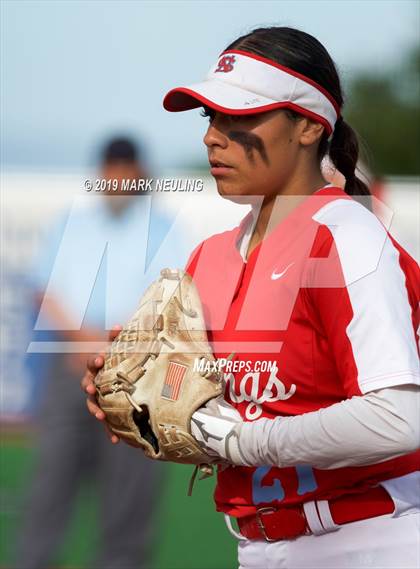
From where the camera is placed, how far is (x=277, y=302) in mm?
1558

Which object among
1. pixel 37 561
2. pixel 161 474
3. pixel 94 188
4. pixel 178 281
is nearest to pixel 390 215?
pixel 178 281

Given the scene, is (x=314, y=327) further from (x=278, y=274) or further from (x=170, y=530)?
(x=170, y=530)

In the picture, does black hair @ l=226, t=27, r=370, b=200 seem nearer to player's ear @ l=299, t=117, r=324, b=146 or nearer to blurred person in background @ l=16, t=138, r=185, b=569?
player's ear @ l=299, t=117, r=324, b=146

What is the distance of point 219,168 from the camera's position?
5.37 ft

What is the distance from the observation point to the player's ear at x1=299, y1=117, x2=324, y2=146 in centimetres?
165

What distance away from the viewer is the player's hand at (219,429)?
1521 millimetres

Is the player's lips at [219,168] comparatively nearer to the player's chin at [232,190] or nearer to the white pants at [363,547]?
the player's chin at [232,190]

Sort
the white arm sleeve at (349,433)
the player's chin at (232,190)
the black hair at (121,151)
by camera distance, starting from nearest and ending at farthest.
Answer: the white arm sleeve at (349,433) < the player's chin at (232,190) < the black hair at (121,151)

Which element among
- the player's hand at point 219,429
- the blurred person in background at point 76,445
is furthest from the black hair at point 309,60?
the blurred person in background at point 76,445

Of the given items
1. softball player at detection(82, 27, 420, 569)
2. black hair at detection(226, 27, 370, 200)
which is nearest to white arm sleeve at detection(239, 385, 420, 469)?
softball player at detection(82, 27, 420, 569)

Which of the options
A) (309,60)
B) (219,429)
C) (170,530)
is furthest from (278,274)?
(170,530)

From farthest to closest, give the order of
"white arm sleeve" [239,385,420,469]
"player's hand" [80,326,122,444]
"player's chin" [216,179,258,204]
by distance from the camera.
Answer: "player's hand" [80,326,122,444]
"player's chin" [216,179,258,204]
"white arm sleeve" [239,385,420,469]

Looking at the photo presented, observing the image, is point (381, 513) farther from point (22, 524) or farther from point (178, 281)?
point (22, 524)

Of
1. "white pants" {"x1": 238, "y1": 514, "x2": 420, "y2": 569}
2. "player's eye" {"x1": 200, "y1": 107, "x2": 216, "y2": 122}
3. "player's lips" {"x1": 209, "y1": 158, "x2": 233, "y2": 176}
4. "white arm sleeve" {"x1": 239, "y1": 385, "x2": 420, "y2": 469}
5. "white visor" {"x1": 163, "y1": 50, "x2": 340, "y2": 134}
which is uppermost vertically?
"white visor" {"x1": 163, "y1": 50, "x2": 340, "y2": 134}
